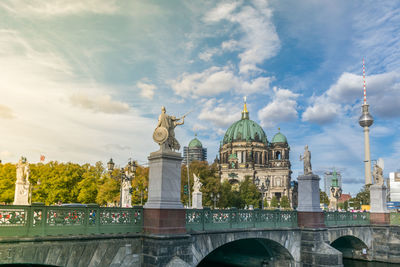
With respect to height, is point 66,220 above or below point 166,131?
below

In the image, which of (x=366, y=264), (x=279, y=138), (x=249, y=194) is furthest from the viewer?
(x=279, y=138)

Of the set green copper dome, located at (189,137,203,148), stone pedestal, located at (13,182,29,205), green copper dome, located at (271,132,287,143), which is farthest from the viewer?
green copper dome, located at (189,137,203,148)

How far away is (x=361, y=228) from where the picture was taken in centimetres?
3133

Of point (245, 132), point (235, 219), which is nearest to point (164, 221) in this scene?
point (235, 219)

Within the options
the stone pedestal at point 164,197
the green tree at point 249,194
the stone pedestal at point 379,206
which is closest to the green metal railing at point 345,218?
the stone pedestal at point 379,206

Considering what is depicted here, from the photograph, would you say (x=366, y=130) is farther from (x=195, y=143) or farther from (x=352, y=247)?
(x=195, y=143)

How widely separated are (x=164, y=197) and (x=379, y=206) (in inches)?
1018

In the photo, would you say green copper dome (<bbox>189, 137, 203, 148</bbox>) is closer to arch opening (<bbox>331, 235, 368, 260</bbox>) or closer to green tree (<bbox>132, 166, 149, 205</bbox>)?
green tree (<bbox>132, 166, 149, 205</bbox>)

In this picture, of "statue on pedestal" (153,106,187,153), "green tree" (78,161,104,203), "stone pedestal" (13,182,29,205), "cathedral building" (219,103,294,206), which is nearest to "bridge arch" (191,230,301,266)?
"statue on pedestal" (153,106,187,153)

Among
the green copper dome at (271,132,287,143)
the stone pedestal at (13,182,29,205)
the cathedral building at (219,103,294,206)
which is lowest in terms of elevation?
the stone pedestal at (13,182,29,205)

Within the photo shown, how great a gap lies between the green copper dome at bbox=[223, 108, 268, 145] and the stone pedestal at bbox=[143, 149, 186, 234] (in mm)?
118392

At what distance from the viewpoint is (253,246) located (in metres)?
25.6

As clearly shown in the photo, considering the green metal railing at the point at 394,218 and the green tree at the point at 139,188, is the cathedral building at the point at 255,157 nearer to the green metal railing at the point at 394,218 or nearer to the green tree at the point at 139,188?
the green tree at the point at 139,188

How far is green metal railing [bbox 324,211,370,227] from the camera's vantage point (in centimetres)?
2712
